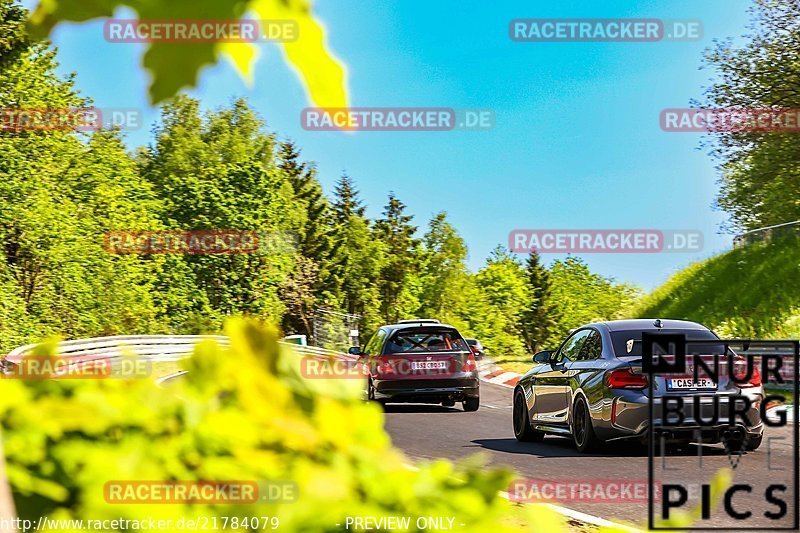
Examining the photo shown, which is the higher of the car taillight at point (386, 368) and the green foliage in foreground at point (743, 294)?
the green foliage in foreground at point (743, 294)

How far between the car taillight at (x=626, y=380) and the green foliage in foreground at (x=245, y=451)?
8930 mm

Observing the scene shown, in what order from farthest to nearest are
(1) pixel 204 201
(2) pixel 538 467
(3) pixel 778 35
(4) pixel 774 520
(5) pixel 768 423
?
(1) pixel 204 201 < (3) pixel 778 35 < (5) pixel 768 423 < (2) pixel 538 467 < (4) pixel 774 520

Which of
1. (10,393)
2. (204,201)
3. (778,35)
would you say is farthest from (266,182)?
(10,393)

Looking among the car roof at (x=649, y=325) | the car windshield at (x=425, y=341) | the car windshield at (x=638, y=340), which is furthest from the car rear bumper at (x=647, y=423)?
the car windshield at (x=425, y=341)

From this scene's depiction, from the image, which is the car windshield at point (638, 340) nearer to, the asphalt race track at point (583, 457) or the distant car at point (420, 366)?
the asphalt race track at point (583, 457)

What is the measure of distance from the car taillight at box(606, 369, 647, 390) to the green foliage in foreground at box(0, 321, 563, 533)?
8.93 m

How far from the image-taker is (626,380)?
412 inches

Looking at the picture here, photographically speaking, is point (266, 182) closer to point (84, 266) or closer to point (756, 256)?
point (84, 266)

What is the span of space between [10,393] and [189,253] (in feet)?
170

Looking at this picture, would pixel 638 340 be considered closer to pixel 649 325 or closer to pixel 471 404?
pixel 649 325

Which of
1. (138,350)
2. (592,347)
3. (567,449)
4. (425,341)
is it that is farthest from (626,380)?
(138,350)

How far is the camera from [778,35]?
3475 centimetres

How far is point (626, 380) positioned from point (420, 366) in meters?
7.10

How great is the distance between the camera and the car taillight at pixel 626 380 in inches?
410
